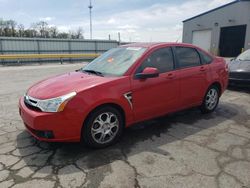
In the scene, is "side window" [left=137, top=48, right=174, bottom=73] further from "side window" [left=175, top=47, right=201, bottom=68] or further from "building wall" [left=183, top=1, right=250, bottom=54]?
"building wall" [left=183, top=1, right=250, bottom=54]

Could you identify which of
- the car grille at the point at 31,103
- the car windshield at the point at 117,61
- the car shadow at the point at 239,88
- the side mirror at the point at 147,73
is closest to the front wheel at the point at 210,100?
the side mirror at the point at 147,73

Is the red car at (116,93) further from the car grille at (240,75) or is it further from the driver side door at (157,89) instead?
the car grille at (240,75)

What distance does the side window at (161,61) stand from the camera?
12.6 ft

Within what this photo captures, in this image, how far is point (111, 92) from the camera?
3291 mm

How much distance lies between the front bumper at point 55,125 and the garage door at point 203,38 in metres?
28.9

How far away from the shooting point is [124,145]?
11.6ft

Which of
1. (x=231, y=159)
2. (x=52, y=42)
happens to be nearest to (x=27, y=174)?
(x=231, y=159)

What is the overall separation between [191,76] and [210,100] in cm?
104

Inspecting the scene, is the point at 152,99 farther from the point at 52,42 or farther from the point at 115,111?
the point at 52,42

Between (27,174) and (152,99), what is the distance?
2179mm

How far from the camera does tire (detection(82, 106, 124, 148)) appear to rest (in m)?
3.20

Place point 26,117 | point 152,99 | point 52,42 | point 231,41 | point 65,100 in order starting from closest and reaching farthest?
point 65,100, point 26,117, point 152,99, point 52,42, point 231,41

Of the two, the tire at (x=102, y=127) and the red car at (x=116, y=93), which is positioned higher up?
the red car at (x=116, y=93)

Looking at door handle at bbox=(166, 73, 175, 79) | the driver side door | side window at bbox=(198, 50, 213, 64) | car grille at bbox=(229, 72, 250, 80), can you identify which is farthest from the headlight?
car grille at bbox=(229, 72, 250, 80)
